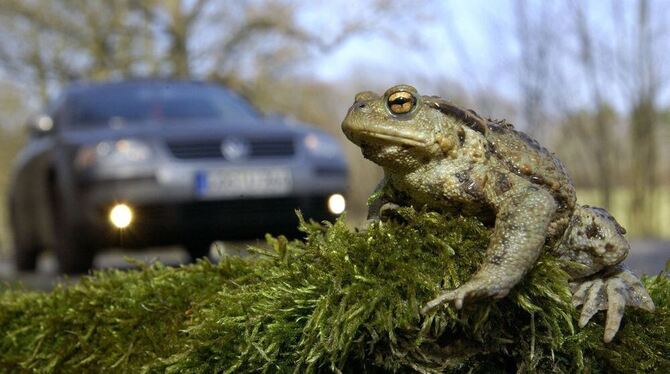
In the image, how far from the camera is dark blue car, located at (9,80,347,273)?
6023 millimetres

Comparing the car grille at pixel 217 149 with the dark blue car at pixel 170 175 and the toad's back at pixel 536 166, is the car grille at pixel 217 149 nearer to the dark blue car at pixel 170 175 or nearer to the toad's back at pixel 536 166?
the dark blue car at pixel 170 175

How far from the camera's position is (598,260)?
1.96 m

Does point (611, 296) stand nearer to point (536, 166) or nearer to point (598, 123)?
point (536, 166)

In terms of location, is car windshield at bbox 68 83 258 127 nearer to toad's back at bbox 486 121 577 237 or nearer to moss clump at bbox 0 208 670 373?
moss clump at bbox 0 208 670 373

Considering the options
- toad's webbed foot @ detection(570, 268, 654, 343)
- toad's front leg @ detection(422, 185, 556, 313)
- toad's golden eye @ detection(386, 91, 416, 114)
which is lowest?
toad's webbed foot @ detection(570, 268, 654, 343)

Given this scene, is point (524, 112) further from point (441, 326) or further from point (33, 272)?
point (441, 326)

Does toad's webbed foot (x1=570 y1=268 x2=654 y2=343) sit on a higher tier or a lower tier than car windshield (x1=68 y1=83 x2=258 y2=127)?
lower

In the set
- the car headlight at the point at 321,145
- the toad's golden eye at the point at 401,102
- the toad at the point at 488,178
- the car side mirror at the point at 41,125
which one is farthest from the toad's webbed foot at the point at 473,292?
the car side mirror at the point at 41,125

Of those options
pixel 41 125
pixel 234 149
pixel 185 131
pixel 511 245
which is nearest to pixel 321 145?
pixel 234 149

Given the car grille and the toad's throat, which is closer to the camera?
the toad's throat

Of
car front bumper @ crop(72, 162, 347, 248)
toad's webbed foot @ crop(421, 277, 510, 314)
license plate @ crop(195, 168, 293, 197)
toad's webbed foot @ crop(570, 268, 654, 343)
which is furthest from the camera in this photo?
license plate @ crop(195, 168, 293, 197)

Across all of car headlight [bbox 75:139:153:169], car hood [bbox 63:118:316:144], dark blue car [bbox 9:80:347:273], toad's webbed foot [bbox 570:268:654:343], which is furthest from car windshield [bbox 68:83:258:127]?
toad's webbed foot [bbox 570:268:654:343]

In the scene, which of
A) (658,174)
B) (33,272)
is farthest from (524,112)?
(33,272)

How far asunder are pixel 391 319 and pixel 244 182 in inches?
187
